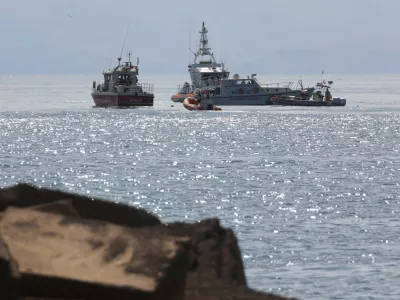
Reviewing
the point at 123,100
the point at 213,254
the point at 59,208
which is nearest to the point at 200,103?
the point at 123,100

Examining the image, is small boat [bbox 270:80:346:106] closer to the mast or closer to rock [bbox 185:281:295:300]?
the mast

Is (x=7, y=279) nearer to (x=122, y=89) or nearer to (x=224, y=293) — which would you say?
(x=224, y=293)

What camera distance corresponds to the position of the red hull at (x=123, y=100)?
124812 mm

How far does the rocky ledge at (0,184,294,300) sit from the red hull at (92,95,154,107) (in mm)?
116301

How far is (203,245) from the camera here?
338 inches

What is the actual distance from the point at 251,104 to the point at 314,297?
411ft

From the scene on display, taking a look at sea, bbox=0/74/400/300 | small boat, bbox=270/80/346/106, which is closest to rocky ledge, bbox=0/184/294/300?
sea, bbox=0/74/400/300

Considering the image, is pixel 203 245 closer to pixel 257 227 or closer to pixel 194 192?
pixel 257 227

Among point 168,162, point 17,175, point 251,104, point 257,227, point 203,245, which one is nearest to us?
point 203,245

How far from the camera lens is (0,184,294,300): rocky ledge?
6062 millimetres

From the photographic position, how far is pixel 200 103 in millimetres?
134625

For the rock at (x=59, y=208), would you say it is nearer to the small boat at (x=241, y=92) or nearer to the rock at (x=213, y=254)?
the rock at (x=213, y=254)

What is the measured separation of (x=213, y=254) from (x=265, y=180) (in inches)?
A: 1436

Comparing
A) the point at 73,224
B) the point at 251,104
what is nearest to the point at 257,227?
the point at 73,224
